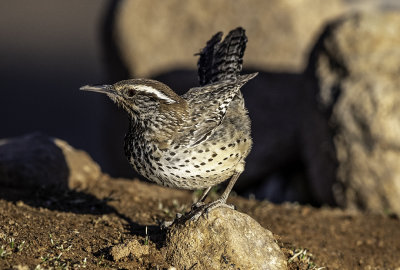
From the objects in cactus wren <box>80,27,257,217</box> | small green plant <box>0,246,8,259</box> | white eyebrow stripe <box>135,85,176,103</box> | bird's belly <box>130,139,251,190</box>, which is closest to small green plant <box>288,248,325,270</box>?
cactus wren <box>80,27,257,217</box>

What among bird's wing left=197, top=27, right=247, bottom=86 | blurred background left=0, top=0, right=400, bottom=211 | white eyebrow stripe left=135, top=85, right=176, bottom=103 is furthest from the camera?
blurred background left=0, top=0, right=400, bottom=211

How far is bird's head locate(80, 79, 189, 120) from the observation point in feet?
16.9

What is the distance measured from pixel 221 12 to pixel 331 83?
4499mm

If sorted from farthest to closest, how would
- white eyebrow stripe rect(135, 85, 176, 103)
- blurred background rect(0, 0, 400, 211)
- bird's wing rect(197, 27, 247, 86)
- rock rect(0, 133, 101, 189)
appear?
blurred background rect(0, 0, 400, 211), rock rect(0, 133, 101, 189), bird's wing rect(197, 27, 247, 86), white eyebrow stripe rect(135, 85, 176, 103)

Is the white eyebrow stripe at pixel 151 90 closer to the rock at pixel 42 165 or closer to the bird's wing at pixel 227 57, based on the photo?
the bird's wing at pixel 227 57

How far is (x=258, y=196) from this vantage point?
10141 mm

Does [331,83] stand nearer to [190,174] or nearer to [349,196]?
[349,196]

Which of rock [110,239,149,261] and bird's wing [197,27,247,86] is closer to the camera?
rock [110,239,149,261]

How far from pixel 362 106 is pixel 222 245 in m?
3.94

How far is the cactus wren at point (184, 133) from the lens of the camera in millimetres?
4977

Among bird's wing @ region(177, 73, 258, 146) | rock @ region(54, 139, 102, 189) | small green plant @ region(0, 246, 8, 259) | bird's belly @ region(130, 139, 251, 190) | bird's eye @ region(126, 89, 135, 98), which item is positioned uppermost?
bird's eye @ region(126, 89, 135, 98)

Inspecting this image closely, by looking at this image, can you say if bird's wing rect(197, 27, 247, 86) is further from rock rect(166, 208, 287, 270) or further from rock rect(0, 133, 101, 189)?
rock rect(0, 133, 101, 189)

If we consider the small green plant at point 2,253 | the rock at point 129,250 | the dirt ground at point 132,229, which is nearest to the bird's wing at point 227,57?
the dirt ground at point 132,229

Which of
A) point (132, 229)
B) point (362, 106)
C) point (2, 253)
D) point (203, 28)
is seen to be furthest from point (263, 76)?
point (2, 253)
